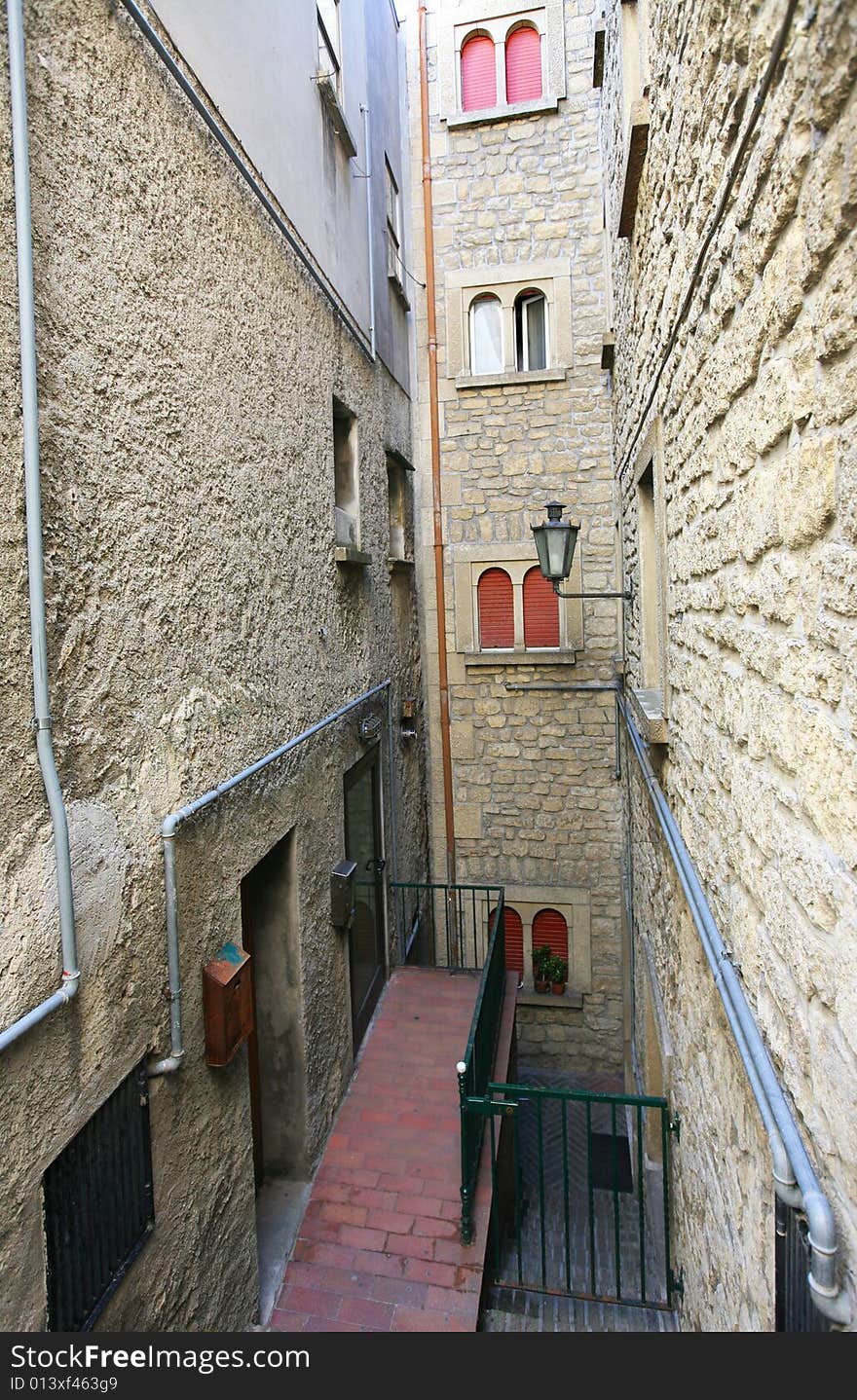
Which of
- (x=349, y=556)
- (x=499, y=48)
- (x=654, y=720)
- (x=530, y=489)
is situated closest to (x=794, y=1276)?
(x=654, y=720)

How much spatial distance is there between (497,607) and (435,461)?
1664mm

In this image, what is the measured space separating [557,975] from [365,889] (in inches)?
129

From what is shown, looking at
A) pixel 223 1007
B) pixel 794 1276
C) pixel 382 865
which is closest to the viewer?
pixel 794 1276

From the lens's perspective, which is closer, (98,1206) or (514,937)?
(98,1206)

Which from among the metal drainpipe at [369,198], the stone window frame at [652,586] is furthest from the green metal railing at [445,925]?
the metal drainpipe at [369,198]

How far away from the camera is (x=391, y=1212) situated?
14.4ft

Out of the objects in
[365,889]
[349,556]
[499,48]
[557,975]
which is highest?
[499,48]

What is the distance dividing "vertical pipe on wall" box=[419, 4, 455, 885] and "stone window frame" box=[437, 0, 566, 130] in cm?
20

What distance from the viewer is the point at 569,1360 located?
1.76m

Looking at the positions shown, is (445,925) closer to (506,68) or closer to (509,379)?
(509,379)

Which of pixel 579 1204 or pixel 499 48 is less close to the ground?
pixel 499 48

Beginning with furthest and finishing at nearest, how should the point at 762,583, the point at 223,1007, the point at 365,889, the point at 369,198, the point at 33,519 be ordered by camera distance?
1. the point at 369,198
2. the point at 365,889
3. the point at 223,1007
4. the point at 33,519
5. the point at 762,583

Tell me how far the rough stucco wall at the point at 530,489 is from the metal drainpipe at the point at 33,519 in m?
6.38

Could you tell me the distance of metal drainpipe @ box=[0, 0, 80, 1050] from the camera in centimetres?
207
